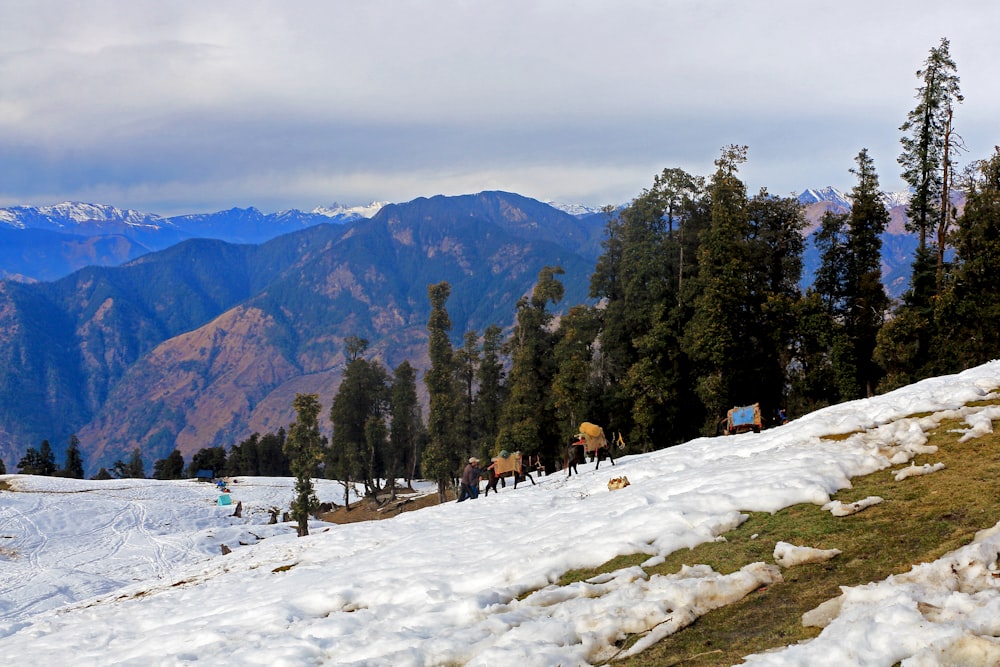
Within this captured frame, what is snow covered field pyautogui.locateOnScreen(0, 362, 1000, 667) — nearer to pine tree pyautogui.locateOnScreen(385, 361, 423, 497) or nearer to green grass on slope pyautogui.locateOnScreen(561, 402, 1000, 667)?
green grass on slope pyautogui.locateOnScreen(561, 402, 1000, 667)

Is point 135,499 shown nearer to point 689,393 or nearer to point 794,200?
point 689,393

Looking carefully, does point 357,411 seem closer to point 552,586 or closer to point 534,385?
point 534,385

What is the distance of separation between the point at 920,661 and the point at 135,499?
7711cm

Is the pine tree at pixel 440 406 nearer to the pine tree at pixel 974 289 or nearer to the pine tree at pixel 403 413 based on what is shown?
the pine tree at pixel 403 413

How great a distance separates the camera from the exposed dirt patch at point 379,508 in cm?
6650

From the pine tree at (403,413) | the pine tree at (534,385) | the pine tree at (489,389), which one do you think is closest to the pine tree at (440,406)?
the pine tree at (489,389)

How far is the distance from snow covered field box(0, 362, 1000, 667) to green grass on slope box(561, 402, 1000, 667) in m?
0.35

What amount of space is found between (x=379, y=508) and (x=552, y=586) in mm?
62626

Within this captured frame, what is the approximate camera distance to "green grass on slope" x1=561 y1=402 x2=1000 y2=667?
774 centimetres

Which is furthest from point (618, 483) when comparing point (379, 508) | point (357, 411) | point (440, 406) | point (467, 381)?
point (357, 411)

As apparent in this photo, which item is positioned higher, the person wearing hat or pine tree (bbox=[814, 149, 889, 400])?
pine tree (bbox=[814, 149, 889, 400])

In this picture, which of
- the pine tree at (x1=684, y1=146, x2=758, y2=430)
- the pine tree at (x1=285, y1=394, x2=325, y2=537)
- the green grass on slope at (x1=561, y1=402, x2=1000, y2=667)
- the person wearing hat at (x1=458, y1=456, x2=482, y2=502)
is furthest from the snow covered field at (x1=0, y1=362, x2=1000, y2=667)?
the pine tree at (x1=285, y1=394, x2=325, y2=537)

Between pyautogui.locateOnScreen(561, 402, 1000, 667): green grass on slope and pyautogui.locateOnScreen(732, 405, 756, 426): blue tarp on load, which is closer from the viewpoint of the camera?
pyautogui.locateOnScreen(561, 402, 1000, 667): green grass on slope

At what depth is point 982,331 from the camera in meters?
36.3
